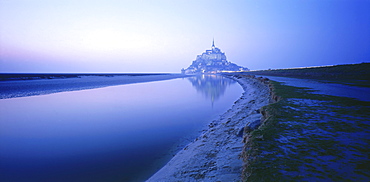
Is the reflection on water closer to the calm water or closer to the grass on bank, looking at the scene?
the calm water

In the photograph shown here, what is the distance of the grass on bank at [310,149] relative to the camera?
3.39 metres

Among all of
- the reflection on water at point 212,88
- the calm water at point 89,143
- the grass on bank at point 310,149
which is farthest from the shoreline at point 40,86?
the grass on bank at point 310,149

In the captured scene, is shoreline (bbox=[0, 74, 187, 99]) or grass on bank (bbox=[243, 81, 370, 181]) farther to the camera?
shoreline (bbox=[0, 74, 187, 99])

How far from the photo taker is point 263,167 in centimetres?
367

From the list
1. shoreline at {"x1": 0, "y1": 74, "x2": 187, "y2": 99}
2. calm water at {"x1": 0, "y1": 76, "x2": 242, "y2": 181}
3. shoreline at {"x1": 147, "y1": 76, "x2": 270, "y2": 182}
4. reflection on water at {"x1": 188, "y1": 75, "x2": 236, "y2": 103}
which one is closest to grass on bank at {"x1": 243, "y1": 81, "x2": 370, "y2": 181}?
shoreline at {"x1": 147, "y1": 76, "x2": 270, "y2": 182}

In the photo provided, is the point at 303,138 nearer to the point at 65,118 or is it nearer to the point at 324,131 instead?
the point at 324,131

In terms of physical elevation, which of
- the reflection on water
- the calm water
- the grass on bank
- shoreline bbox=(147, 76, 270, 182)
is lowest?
the calm water

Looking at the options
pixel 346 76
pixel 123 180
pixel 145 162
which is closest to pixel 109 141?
pixel 145 162

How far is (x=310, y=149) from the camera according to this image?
4.44m

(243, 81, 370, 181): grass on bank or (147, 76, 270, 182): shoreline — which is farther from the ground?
(243, 81, 370, 181): grass on bank

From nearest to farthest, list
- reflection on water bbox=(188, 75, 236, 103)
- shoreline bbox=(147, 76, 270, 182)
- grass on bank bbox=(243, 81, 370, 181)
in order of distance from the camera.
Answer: grass on bank bbox=(243, 81, 370, 181), shoreline bbox=(147, 76, 270, 182), reflection on water bbox=(188, 75, 236, 103)

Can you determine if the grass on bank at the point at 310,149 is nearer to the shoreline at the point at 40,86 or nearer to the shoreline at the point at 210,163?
the shoreline at the point at 210,163

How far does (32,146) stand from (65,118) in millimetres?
5176

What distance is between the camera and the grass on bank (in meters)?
3.39
